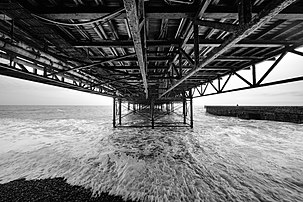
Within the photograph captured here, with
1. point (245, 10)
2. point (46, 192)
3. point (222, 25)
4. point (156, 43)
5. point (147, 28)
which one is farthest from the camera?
point (46, 192)

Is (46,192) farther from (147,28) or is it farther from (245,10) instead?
(245,10)

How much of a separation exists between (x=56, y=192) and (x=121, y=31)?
15.4 ft

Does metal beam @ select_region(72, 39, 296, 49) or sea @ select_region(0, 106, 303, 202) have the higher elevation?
metal beam @ select_region(72, 39, 296, 49)

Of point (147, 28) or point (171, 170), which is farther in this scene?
point (171, 170)

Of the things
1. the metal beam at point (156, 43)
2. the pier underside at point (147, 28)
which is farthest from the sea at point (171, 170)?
the metal beam at point (156, 43)

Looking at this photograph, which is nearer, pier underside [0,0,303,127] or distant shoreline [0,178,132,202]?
pier underside [0,0,303,127]

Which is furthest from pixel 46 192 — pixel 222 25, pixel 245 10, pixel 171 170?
pixel 245 10

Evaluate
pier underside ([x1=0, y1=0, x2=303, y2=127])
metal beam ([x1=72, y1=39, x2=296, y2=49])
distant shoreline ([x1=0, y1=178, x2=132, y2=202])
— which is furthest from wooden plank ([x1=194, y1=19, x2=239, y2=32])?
distant shoreline ([x1=0, y1=178, x2=132, y2=202])

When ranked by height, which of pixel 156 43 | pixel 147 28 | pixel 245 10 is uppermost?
pixel 147 28

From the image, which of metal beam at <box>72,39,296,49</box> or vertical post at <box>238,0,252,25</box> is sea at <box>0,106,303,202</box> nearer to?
vertical post at <box>238,0,252,25</box>

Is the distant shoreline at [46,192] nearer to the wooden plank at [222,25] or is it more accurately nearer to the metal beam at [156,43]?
the metal beam at [156,43]

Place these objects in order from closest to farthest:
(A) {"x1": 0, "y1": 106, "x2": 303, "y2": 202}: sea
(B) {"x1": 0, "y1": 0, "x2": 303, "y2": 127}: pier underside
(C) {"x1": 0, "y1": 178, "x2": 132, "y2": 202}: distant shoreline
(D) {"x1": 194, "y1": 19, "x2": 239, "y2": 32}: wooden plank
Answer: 1. (D) {"x1": 194, "y1": 19, "x2": 239, "y2": 32}: wooden plank
2. (B) {"x1": 0, "y1": 0, "x2": 303, "y2": 127}: pier underside
3. (C) {"x1": 0, "y1": 178, "x2": 132, "y2": 202}: distant shoreline
4. (A) {"x1": 0, "y1": 106, "x2": 303, "y2": 202}: sea

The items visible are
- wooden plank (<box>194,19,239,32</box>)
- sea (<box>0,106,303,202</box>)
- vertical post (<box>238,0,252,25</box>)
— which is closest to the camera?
vertical post (<box>238,0,252,25</box>)

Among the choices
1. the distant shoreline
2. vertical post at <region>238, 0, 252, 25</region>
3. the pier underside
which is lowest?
the distant shoreline
